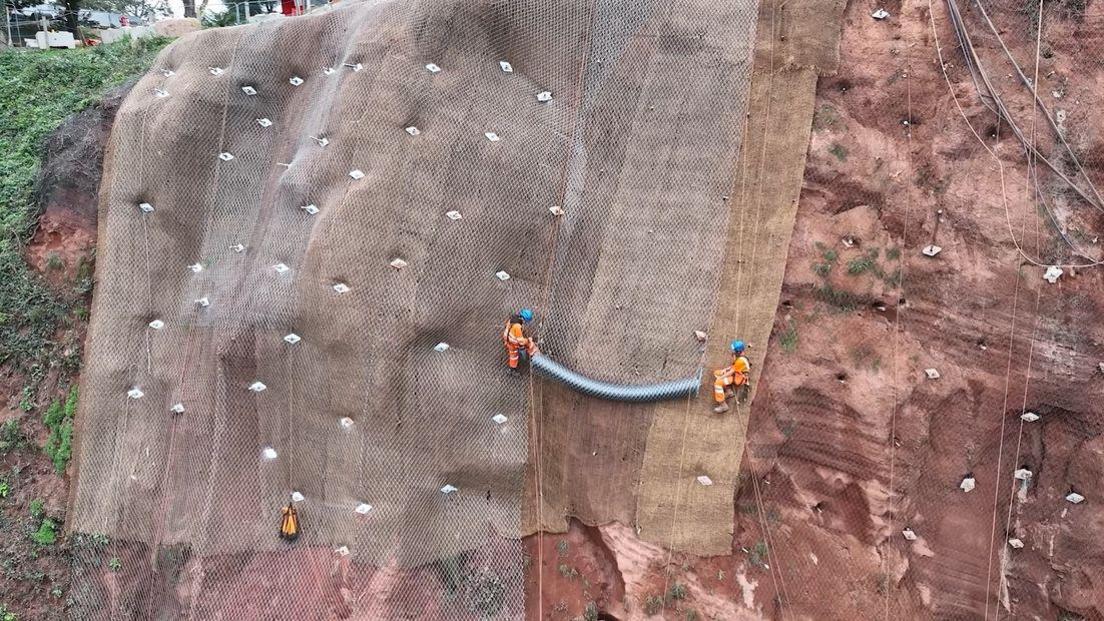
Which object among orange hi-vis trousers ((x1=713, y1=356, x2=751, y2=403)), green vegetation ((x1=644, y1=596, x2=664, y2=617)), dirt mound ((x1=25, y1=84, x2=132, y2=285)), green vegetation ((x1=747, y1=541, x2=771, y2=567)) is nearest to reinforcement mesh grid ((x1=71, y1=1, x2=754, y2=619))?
orange hi-vis trousers ((x1=713, y1=356, x2=751, y2=403))

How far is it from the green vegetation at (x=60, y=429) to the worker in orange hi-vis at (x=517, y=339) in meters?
5.82

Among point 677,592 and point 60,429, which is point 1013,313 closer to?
point 677,592

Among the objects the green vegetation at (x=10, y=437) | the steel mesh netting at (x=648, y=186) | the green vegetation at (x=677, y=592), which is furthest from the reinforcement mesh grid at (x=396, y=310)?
the green vegetation at (x=677, y=592)

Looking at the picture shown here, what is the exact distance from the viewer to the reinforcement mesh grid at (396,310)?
746 centimetres

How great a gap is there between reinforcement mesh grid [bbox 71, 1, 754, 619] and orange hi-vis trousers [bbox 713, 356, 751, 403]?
42 centimetres

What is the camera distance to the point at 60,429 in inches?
318

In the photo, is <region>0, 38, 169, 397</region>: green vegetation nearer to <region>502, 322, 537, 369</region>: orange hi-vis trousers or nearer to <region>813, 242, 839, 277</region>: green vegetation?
<region>502, 322, 537, 369</region>: orange hi-vis trousers

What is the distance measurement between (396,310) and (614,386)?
2.77 meters

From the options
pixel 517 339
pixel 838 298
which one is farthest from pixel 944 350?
pixel 517 339

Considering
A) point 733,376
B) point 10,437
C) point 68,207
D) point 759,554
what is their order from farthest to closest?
1. point 68,207
2. point 10,437
3. point 759,554
4. point 733,376

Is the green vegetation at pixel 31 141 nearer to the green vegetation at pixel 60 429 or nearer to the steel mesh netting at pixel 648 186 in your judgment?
the green vegetation at pixel 60 429

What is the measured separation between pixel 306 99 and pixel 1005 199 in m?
8.92

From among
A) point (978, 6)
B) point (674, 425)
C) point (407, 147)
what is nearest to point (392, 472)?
point (674, 425)

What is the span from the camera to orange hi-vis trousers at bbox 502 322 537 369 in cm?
741
